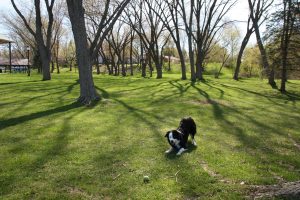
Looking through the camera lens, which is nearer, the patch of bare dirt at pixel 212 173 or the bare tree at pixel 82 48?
the patch of bare dirt at pixel 212 173

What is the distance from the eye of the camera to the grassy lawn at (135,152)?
6141 mm

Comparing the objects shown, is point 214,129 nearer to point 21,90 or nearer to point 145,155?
point 145,155

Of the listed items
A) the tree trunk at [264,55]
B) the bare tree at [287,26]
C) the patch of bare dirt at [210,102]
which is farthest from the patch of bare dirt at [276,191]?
the tree trunk at [264,55]

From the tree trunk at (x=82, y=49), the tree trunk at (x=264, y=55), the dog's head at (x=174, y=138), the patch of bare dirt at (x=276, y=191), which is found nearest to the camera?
the patch of bare dirt at (x=276, y=191)

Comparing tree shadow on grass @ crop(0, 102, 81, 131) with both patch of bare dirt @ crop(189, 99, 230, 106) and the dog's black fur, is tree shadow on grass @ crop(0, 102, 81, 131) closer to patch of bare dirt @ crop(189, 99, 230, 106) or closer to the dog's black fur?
the dog's black fur

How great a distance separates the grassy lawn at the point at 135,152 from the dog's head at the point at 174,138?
27cm

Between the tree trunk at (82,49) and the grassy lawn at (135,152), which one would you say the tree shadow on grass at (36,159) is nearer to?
the grassy lawn at (135,152)

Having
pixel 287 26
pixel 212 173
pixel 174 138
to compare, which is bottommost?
pixel 212 173

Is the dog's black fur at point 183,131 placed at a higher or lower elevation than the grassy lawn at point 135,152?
higher

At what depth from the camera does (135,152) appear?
27.0ft

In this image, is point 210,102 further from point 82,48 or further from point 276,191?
point 276,191

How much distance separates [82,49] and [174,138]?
26.0 ft

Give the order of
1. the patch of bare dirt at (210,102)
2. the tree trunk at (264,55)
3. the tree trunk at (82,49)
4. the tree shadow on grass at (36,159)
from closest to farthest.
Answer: the tree shadow on grass at (36,159), the tree trunk at (82,49), the patch of bare dirt at (210,102), the tree trunk at (264,55)

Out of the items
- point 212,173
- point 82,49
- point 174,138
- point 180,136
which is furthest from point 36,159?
point 82,49
